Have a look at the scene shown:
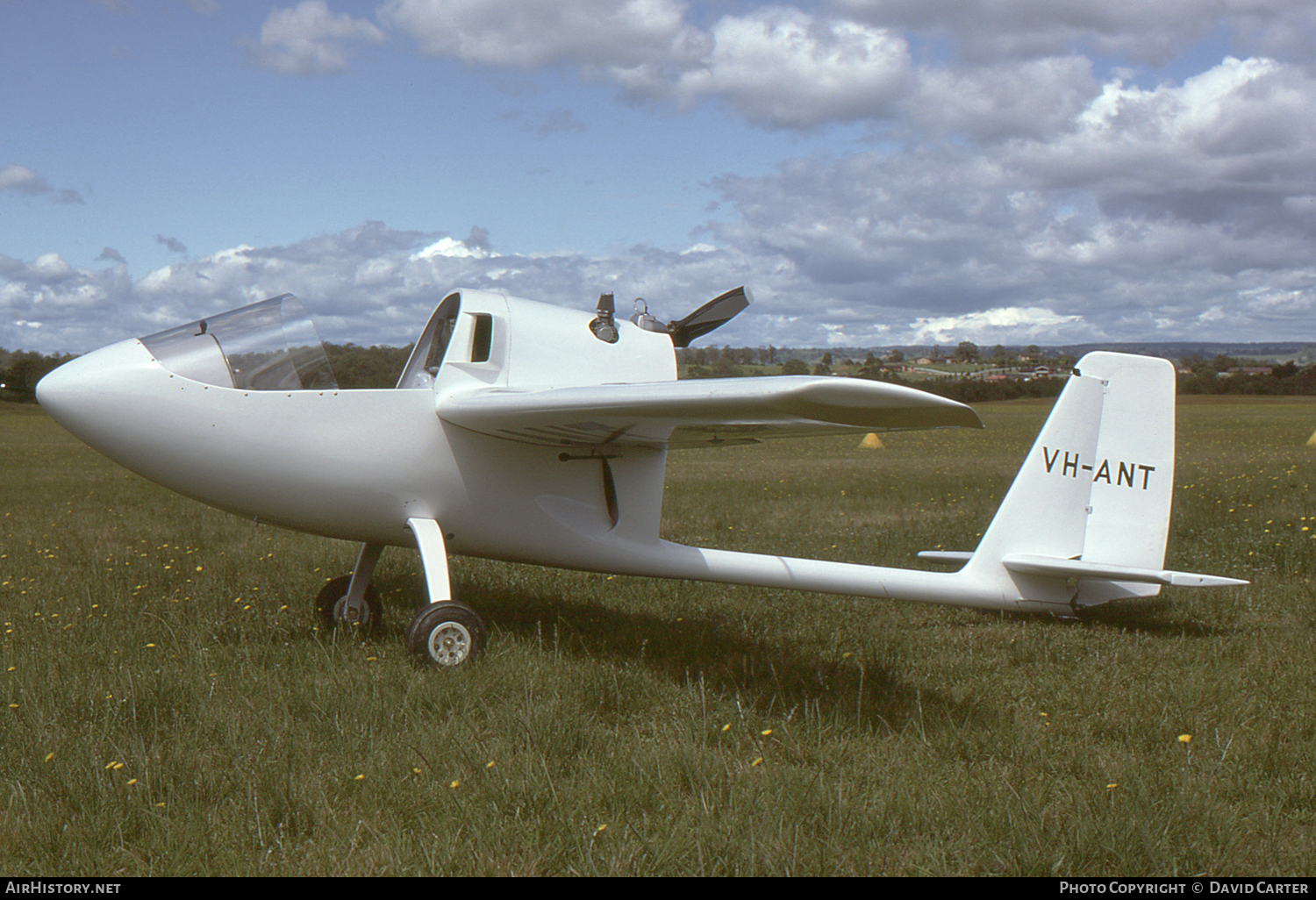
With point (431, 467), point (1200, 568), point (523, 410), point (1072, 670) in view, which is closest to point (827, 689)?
point (1072, 670)

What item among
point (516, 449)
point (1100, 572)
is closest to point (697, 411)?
point (516, 449)

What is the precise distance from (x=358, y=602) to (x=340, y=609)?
15 cm

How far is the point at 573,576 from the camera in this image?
7535 mm

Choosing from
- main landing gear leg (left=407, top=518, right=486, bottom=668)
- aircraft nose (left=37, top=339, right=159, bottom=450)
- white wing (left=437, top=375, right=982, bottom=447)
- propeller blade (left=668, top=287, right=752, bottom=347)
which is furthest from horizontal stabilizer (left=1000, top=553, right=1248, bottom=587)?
aircraft nose (left=37, top=339, right=159, bottom=450)

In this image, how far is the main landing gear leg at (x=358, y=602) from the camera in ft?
19.3

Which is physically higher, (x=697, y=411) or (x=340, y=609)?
(x=697, y=411)

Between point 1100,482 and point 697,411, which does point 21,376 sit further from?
point 1100,482

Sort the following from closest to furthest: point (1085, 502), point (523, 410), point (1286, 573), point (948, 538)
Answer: point (523, 410) → point (1085, 502) → point (1286, 573) → point (948, 538)

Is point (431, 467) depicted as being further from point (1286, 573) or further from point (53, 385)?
point (1286, 573)

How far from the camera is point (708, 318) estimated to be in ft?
19.1

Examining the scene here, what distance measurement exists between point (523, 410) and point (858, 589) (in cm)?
236

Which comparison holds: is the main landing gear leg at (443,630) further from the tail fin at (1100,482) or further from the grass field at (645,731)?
the tail fin at (1100,482)

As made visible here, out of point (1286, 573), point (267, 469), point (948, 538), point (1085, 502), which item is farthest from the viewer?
point (948, 538)
